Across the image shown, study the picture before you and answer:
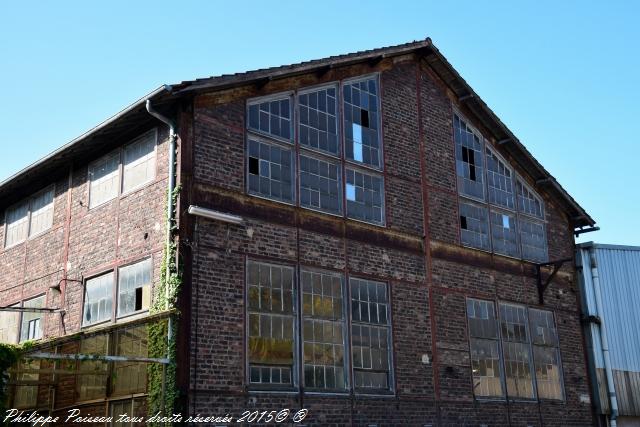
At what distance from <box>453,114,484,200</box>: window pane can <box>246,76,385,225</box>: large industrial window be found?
3076mm

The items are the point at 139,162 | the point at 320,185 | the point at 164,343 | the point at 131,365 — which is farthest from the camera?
the point at 320,185

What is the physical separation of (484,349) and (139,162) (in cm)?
946

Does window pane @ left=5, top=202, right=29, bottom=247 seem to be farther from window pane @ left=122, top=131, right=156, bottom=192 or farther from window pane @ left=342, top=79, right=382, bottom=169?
window pane @ left=342, top=79, right=382, bottom=169

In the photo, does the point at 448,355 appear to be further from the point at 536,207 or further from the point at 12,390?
the point at 12,390

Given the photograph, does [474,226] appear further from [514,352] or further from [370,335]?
[370,335]

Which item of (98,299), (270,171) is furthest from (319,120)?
(98,299)

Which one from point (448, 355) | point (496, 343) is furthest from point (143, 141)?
point (496, 343)

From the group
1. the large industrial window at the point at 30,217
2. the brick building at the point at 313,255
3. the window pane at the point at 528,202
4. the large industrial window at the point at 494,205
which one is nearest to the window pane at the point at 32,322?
the brick building at the point at 313,255

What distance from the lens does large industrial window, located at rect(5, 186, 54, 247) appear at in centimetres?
1823

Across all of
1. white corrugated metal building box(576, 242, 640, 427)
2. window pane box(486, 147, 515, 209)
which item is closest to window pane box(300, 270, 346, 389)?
window pane box(486, 147, 515, 209)

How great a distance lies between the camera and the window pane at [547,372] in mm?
19925

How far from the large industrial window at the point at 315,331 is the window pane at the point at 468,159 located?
15.9 feet

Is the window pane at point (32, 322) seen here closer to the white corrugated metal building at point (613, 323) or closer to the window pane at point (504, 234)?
the window pane at point (504, 234)

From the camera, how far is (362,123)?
713 inches
